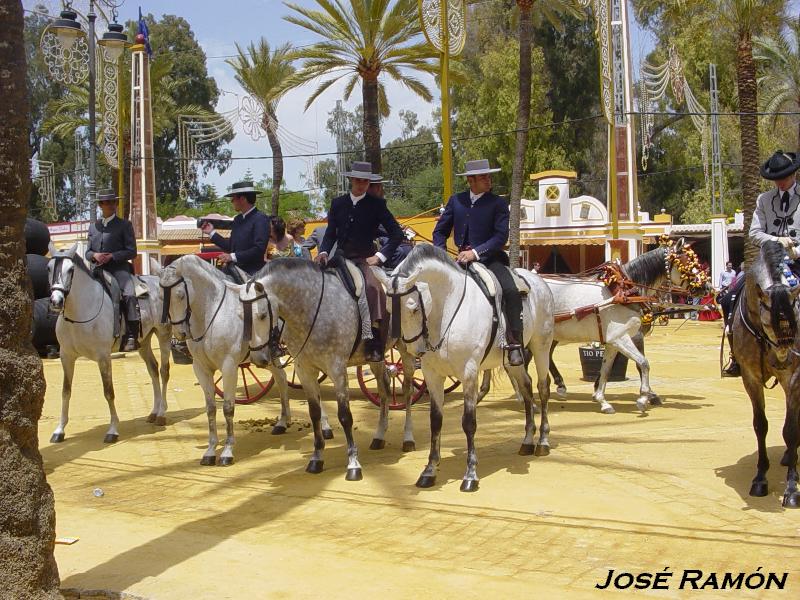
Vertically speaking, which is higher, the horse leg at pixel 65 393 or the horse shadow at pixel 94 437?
the horse leg at pixel 65 393

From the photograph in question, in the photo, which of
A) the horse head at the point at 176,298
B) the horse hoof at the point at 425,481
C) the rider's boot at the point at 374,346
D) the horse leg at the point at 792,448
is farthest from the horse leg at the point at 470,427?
the horse head at the point at 176,298

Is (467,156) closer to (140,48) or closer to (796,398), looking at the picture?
(140,48)

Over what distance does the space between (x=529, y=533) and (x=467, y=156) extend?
36.7 metres

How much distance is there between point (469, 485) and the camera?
805cm

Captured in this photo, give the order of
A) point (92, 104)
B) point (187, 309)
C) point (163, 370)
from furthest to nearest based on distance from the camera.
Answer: point (92, 104) < point (163, 370) < point (187, 309)

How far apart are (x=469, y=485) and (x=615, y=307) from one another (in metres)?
5.19

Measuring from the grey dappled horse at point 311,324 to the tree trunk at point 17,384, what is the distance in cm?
334

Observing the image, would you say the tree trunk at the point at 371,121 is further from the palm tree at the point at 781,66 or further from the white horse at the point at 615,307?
the palm tree at the point at 781,66

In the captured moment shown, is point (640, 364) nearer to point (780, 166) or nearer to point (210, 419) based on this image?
point (780, 166)

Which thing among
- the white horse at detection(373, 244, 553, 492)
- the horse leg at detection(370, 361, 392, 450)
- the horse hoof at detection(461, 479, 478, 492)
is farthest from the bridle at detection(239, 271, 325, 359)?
the horse hoof at detection(461, 479, 478, 492)

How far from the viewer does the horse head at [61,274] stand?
10.3m

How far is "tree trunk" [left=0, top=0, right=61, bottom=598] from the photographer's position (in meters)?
4.91

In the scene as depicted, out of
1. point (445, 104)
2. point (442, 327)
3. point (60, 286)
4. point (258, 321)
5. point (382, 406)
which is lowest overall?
point (382, 406)

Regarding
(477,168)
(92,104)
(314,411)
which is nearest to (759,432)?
(477,168)
